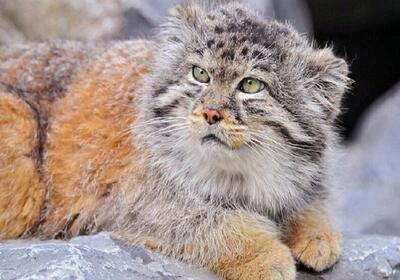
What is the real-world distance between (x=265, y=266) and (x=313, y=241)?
21.9 inches

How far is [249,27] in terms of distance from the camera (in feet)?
19.4

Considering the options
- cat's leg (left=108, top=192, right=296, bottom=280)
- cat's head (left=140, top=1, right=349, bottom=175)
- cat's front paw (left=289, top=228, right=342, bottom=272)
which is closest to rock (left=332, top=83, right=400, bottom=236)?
cat's front paw (left=289, top=228, right=342, bottom=272)

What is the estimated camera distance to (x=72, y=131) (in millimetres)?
6500

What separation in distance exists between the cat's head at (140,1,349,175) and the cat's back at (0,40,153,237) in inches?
15.8

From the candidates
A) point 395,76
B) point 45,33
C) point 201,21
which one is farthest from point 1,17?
point 395,76

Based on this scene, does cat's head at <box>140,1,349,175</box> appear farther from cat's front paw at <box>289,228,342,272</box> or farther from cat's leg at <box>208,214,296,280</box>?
cat's front paw at <box>289,228,342,272</box>

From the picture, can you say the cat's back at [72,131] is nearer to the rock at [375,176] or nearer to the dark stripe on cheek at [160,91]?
the dark stripe on cheek at [160,91]

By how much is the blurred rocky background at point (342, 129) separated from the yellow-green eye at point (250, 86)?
3.53 feet

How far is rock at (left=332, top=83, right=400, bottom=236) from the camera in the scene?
32.1 ft

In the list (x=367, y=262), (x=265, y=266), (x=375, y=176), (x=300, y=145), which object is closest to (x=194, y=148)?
(x=300, y=145)

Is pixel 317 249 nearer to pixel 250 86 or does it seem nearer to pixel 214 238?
pixel 214 238

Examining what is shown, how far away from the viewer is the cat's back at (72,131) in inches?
249

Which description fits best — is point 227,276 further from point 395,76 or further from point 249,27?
point 395,76

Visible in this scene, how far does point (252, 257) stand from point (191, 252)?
42 cm
